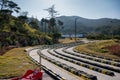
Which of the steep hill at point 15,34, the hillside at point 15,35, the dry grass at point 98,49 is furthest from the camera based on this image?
the steep hill at point 15,34

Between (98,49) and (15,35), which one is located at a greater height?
(15,35)

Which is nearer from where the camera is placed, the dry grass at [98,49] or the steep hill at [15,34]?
the dry grass at [98,49]

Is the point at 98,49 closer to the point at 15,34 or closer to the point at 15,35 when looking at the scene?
the point at 15,35

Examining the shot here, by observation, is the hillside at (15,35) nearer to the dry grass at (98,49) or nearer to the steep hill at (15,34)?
the steep hill at (15,34)

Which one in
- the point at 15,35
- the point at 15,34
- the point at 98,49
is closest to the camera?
the point at 98,49

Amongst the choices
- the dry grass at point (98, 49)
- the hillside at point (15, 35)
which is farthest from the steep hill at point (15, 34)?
the dry grass at point (98, 49)

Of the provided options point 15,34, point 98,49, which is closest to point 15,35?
point 15,34

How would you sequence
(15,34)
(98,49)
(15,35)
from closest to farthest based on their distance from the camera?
(98,49), (15,35), (15,34)

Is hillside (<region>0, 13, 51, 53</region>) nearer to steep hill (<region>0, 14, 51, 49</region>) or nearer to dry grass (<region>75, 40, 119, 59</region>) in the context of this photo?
steep hill (<region>0, 14, 51, 49</region>)

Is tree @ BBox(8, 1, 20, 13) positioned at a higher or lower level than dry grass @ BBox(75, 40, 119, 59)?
higher

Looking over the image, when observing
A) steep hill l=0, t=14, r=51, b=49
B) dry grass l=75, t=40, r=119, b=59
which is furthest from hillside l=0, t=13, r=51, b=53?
dry grass l=75, t=40, r=119, b=59

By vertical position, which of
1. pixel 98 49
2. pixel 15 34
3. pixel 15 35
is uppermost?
pixel 15 34

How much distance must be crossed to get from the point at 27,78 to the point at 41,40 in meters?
61.3

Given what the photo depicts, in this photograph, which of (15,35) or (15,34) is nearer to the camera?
(15,35)
